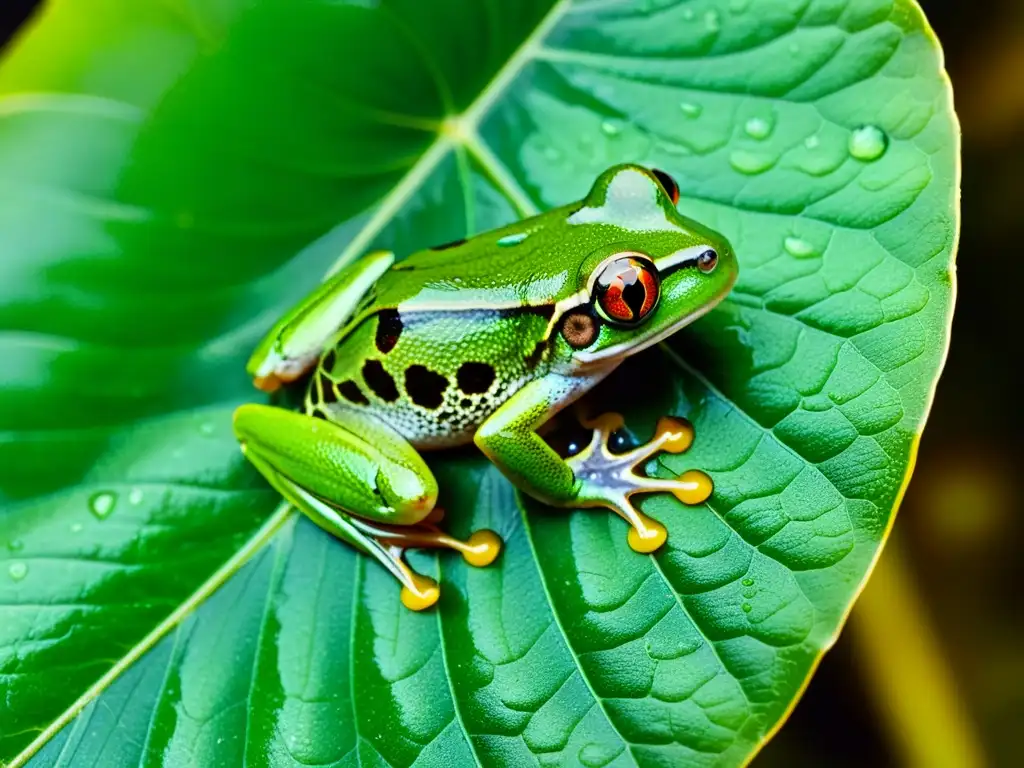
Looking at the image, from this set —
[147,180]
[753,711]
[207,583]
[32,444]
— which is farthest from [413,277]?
[753,711]

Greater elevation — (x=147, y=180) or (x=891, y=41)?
(x=891, y=41)

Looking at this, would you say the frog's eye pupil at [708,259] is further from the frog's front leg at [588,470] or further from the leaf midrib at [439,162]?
the leaf midrib at [439,162]

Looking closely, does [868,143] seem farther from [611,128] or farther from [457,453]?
[457,453]

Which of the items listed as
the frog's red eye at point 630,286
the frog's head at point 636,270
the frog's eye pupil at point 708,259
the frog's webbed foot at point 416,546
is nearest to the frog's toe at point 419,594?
the frog's webbed foot at point 416,546

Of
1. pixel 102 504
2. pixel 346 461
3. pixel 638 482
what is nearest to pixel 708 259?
pixel 638 482

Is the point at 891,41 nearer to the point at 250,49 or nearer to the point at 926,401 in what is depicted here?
the point at 926,401

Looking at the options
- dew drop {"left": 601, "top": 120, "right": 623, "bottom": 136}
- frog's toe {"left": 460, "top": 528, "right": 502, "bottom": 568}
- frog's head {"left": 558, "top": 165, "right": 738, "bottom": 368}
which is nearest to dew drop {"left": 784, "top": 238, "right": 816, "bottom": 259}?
frog's head {"left": 558, "top": 165, "right": 738, "bottom": 368}
